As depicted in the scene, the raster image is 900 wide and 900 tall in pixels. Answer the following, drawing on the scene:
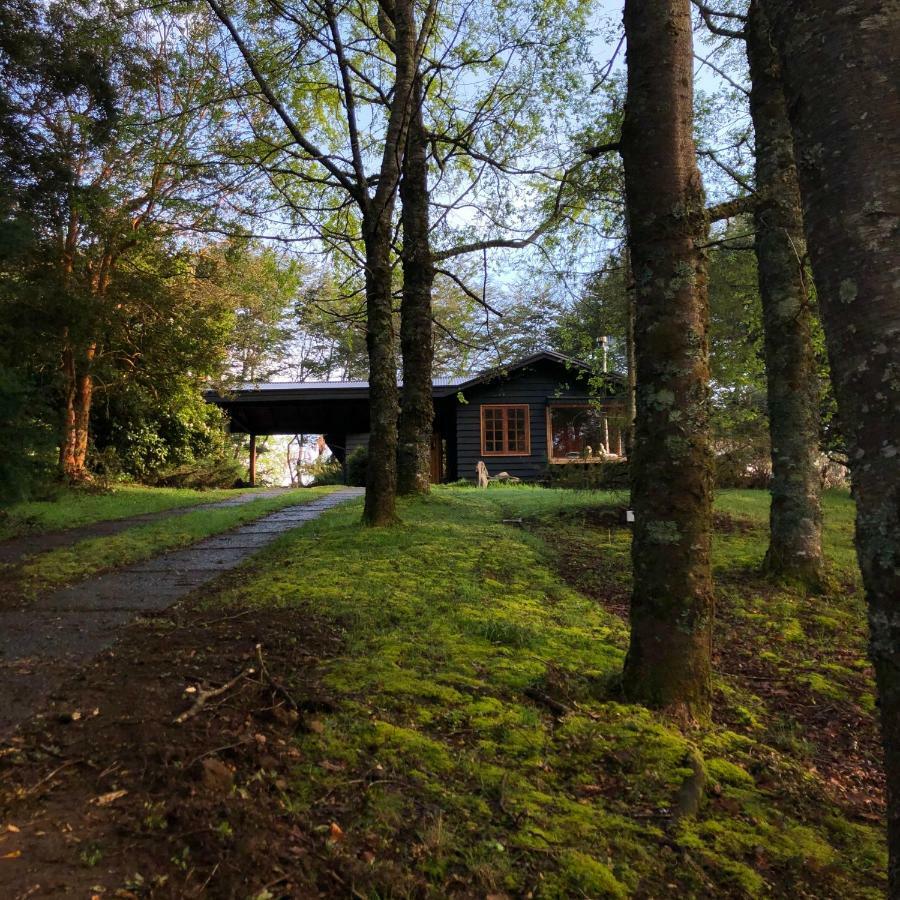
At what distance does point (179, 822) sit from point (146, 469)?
19102 mm

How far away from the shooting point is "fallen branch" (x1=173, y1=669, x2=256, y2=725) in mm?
2527

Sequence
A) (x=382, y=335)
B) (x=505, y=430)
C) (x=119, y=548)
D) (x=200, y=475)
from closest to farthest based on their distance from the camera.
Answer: (x=119, y=548) → (x=382, y=335) → (x=200, y=475) → (x=505, y=430)

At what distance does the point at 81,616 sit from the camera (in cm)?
428

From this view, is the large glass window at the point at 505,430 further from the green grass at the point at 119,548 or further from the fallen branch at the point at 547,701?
the fallen branch at the point at 547,701

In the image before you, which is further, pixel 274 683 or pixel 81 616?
pixel 81 616

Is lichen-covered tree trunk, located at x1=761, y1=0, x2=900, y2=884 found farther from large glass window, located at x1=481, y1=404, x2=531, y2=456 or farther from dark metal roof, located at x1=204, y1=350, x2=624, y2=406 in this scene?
large glass window, located at x1=481, y1=404, x2=531, y2=456

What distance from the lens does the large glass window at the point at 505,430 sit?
22016mm

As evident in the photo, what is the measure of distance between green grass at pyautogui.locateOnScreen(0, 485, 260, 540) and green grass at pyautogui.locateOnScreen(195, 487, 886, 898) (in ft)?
15.6

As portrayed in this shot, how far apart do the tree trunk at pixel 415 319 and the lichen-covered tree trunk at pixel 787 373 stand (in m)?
5.58

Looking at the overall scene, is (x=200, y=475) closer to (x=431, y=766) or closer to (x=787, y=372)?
(x=787, y=372)

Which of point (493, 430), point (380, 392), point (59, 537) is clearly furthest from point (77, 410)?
point (493, 430)

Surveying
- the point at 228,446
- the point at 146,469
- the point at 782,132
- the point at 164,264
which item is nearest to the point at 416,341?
the point at 782,132

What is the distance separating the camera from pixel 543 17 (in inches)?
385

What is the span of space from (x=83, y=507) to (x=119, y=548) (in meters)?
5.96
